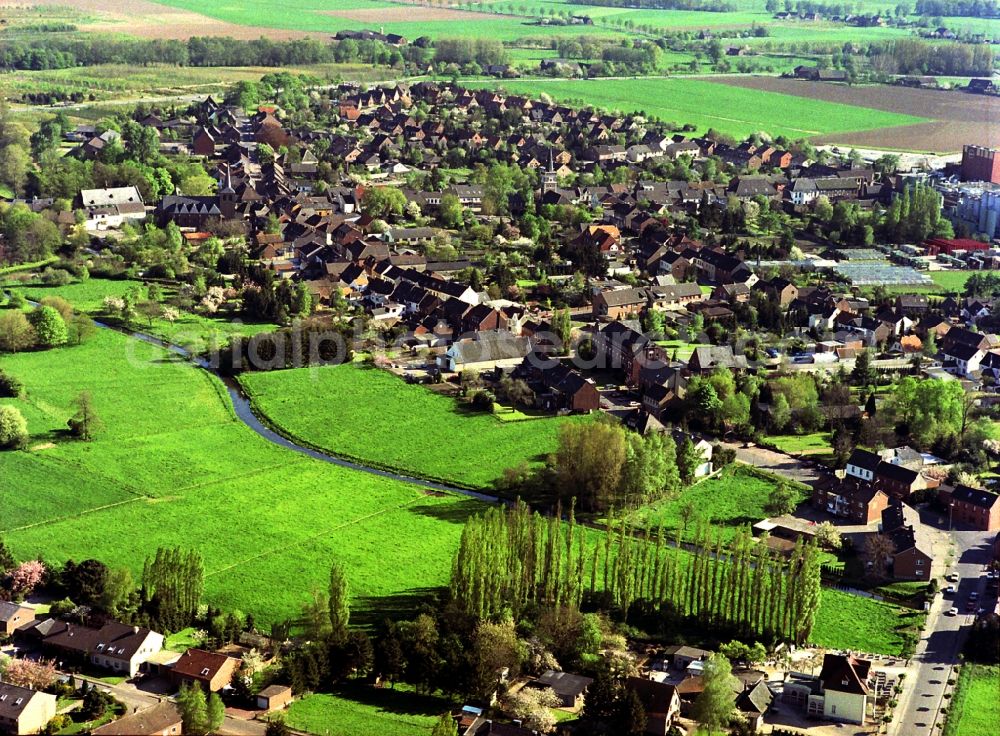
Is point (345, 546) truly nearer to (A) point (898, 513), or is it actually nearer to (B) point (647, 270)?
(A) point (898, 513)

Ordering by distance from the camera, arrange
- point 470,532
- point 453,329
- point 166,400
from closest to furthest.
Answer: point 470,532, point 166,400, point 453,329

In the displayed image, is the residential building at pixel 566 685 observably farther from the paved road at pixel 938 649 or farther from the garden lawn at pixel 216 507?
the paved road at pixel 938 649

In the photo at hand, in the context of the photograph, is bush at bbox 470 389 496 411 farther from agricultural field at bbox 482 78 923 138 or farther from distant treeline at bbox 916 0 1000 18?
distant treeline at bbox 916 0 1000 18

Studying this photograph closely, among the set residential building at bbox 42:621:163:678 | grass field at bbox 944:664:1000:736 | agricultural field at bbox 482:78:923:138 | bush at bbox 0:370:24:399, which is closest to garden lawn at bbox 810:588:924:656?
grass field at bbox 944:664:1000:736

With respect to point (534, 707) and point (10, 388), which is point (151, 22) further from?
point (534, 707)

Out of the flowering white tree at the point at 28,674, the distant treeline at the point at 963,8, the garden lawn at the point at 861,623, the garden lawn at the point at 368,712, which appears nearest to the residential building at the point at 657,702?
the garden lawn at the point at 368,712

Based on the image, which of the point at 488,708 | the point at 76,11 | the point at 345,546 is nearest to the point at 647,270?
the point at 345,546
